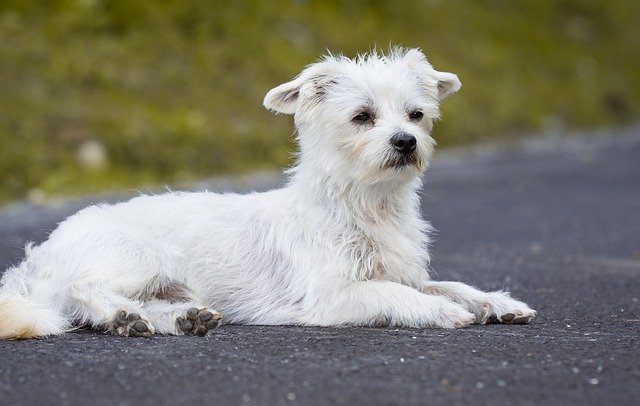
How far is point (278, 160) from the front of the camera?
19.3 metres

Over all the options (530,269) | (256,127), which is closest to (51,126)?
(256,127)

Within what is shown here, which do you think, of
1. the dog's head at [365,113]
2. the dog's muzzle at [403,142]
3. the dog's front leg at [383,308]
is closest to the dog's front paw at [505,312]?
the dog's front leg at [383,308]

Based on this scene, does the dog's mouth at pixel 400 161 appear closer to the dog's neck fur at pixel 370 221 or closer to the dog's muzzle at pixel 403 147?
the dog's muzzle at pixel 403 147

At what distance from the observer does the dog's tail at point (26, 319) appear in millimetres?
6562

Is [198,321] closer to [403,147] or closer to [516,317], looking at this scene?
[403,147]

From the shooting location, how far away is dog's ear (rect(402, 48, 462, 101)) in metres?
8.05

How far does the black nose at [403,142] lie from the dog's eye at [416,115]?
1.29 ft

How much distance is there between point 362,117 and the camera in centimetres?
764

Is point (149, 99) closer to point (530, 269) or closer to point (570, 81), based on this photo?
point (530, 269)

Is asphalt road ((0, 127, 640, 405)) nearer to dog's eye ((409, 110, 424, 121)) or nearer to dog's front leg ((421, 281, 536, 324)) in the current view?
dog's front leg ((421, 281, 536, 324))

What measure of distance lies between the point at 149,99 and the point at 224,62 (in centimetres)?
290

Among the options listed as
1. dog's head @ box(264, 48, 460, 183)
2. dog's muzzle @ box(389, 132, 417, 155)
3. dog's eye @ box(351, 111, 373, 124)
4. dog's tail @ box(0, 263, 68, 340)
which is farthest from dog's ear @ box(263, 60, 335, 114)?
dog's tail @ box(0, 263, 68, 340)

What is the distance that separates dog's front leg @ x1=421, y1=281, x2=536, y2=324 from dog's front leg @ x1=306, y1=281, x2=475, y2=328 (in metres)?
0.23

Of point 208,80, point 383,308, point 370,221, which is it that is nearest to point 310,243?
point 370,221
